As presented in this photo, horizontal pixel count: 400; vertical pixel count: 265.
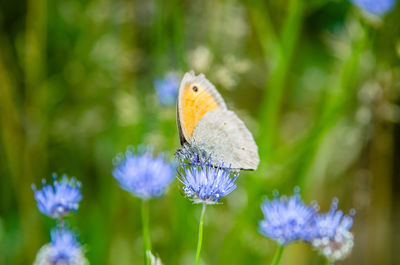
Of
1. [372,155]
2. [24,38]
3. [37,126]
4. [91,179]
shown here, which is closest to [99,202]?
[91,179]

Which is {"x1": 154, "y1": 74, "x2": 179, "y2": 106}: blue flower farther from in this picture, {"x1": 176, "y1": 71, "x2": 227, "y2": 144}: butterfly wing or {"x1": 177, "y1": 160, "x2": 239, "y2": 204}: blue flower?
{"x1": 177, "y1": 160, "x2": 239, "y2": 204}: blue flower

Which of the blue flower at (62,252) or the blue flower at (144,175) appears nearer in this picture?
the blue flower at (62,252)

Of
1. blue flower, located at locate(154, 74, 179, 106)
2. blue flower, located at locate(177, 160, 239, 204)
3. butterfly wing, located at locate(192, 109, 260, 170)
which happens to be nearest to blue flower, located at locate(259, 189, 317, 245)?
blue flower, located at locate(177, 160, 239, 204)

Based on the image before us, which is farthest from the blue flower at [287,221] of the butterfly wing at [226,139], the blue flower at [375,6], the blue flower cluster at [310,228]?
the blue flower at [375,6]

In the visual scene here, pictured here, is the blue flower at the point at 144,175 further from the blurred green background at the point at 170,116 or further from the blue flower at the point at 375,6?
the blue flower at the point at 375,6

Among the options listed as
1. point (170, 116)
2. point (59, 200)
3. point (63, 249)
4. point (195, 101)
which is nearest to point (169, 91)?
point (170, 116)

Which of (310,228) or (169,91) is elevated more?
(169,91)

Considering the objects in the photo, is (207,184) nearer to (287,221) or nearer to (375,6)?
Answer: (287,221)
